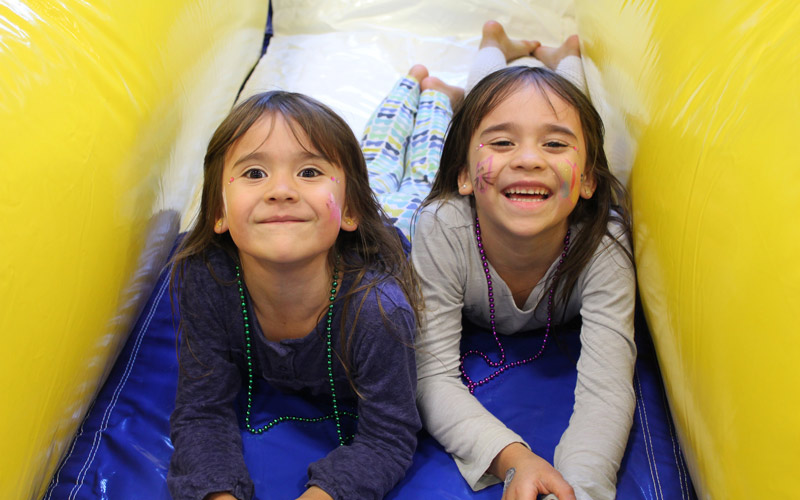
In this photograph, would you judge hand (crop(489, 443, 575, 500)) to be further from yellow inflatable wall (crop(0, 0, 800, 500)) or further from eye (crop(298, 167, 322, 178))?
eye (crop(298, 167, 322, 178))

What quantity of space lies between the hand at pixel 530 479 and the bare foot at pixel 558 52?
4.43 ft

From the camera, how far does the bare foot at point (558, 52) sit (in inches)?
77.3

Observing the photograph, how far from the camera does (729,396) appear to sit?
0.76m

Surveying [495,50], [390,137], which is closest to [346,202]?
[390,137]

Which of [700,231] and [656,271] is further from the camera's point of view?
[656,271]

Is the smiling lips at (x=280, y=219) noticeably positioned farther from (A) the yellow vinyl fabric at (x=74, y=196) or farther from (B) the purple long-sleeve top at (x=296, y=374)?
(A) the yellow vinyl fabric at (x=74, y=196)

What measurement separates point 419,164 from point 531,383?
0.63 metres

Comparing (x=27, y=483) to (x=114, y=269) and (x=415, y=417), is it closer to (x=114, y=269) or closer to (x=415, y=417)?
(x=114, y=269)

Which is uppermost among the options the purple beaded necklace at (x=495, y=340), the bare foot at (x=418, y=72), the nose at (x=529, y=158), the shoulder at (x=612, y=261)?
the bare foot at (x=418, y=72)

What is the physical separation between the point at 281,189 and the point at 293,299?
188 millimetres

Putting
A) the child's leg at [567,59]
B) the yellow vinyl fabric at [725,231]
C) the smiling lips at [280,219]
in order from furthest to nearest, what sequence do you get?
the child's leg at [567,59], the smiling lips at [280,219], the yellow vinyl fabric at [725,231]

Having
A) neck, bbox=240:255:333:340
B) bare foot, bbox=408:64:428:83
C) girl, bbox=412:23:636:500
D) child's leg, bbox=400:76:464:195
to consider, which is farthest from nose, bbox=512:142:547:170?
bare foot, bbox=408:64:428:83

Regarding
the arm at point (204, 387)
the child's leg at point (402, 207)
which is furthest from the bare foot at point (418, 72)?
the arm at point (204, 387)

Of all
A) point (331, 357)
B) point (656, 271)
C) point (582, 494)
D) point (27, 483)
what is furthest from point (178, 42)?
point (582, 494)
